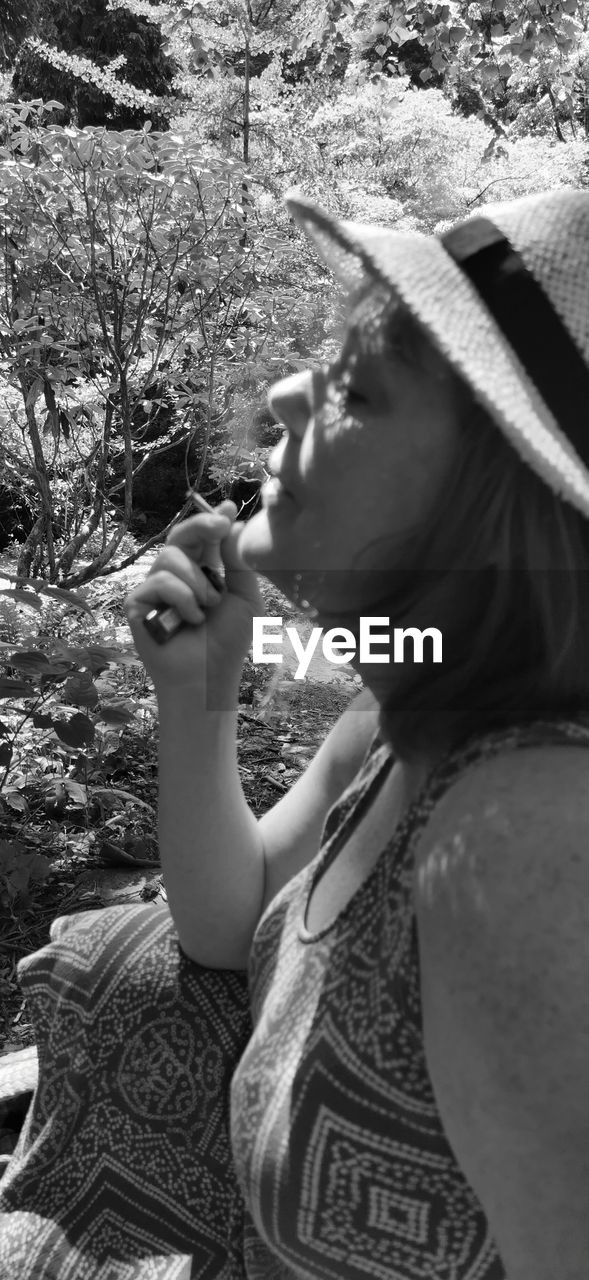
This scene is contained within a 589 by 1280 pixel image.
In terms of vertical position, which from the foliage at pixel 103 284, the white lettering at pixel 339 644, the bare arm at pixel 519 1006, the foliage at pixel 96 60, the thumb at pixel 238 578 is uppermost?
the foliage at pixel 96 60

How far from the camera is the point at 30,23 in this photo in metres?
5.88

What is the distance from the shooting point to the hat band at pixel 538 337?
900mm

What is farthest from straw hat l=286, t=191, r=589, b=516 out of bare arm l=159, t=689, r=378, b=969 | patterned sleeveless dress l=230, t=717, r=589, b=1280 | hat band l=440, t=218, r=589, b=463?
bare arm l=159, t=689, r=378, b=969

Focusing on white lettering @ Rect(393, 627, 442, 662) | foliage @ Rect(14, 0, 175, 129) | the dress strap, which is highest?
foliage @ Rect(14, 0, 175, 129)

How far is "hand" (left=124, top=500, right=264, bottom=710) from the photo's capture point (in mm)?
1334

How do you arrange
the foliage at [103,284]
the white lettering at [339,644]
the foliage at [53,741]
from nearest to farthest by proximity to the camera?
the white lettering at [339,644], the foliage at [53,741], the foliage at [103,284]

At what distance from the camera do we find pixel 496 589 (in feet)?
3.15

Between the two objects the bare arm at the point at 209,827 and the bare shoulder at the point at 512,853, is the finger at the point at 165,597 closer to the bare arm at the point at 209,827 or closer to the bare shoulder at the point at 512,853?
the bare arm at the point at 209,827

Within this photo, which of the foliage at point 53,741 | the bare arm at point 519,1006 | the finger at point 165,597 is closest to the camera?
the bare arm at point 519,1006

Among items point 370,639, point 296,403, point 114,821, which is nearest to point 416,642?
point 370,639

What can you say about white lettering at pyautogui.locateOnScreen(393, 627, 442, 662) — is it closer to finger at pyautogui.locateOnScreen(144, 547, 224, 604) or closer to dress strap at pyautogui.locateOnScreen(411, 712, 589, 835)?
dress strap at pyautogui.locateOnScreen(411, 712, 589, 835)

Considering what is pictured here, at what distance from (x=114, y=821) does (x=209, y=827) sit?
220 cm

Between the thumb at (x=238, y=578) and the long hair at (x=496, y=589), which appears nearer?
the long hair at (x=496, y=589)

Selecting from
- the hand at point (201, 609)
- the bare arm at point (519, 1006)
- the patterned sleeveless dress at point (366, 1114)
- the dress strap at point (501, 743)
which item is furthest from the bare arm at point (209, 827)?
the bare arm at point (519, 1006)
